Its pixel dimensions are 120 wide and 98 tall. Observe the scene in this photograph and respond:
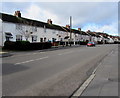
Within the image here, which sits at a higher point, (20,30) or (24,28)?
(24,28)

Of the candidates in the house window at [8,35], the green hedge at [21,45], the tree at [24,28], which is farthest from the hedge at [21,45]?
the tree at [24,28]

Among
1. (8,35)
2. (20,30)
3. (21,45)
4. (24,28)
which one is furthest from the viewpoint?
(24,28)

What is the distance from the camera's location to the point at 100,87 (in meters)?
5.10

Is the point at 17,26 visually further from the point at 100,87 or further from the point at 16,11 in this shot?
the point at 100,87

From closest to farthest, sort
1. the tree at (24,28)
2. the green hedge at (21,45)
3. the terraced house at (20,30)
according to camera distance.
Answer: the green hedge at (21,45) < the terraced house at (20,30) < the tree at (24,28)

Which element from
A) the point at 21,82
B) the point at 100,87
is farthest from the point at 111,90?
the point at 21,82

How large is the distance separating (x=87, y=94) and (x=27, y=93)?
1.84 m

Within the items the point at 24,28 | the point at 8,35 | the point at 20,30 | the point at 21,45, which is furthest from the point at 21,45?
the point at 24,28

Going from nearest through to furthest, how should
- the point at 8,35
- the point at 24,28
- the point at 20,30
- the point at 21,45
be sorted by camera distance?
the point at 21,45, the point at 8,35, the point at 20,30, the point at 24,28

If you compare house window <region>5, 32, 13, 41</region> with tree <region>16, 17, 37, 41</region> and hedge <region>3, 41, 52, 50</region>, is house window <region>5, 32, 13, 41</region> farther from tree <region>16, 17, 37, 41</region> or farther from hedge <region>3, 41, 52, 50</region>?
hedge <region>3, 41, 52, 50</region>

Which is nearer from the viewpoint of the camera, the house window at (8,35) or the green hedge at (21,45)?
the green hedge at (21,45)

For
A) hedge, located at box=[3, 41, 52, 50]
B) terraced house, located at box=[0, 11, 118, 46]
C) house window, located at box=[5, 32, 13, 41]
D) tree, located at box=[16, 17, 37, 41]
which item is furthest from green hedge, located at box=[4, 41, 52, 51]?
tree, located at box=[16, 17, 37, 41]

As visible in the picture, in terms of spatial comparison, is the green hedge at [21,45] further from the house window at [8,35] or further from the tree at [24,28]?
the tree at [24,28]

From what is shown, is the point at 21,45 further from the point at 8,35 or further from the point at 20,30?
the point at 20,30
